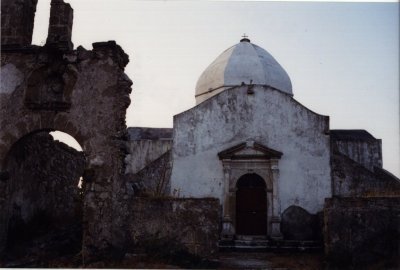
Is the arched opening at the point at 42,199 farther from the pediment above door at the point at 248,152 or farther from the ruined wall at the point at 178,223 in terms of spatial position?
the pediment above door at the point at 248,152

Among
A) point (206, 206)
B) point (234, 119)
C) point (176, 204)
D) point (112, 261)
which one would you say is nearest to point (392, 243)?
point (206, 206)

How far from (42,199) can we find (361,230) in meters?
7.73

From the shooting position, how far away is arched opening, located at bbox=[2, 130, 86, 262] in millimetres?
9141

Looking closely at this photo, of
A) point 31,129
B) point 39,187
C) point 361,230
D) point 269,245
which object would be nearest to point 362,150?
point 269,245

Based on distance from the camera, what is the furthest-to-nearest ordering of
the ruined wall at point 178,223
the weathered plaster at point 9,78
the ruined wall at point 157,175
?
the ruined wall at point 157,175 < the weathered plaster at point 9,78 < the ruined wall at point 178,223

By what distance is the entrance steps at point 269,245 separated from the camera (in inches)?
492

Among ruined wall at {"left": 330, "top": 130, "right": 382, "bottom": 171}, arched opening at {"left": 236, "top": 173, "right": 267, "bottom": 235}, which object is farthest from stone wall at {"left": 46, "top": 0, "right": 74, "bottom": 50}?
ruined wall at {"left": 330, "top": 130, "right": 382, "bottom": 171}

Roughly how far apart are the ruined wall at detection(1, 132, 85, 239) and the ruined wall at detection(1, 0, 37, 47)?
2190 millimetres

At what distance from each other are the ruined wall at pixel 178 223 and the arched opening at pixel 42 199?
55.8 inches

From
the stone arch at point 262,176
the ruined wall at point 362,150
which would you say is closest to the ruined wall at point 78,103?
the stone arch at point 262,176

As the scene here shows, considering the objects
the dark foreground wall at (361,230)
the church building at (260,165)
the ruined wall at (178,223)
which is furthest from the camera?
the church building at (260,165)

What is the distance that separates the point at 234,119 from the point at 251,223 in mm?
3550

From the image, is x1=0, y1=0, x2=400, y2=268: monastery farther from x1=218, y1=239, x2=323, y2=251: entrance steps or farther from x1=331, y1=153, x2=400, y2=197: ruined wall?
x1=331, y1=153, x2=400, y2=197: ruined wall

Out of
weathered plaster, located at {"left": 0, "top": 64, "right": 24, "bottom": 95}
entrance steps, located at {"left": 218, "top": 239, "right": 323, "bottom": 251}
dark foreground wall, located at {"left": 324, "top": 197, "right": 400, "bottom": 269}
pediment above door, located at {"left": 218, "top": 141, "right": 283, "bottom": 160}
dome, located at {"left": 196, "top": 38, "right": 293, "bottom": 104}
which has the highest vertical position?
Result: dome, located at {"left": 196, "top": 38, "right": 293, "bottom": 104}
